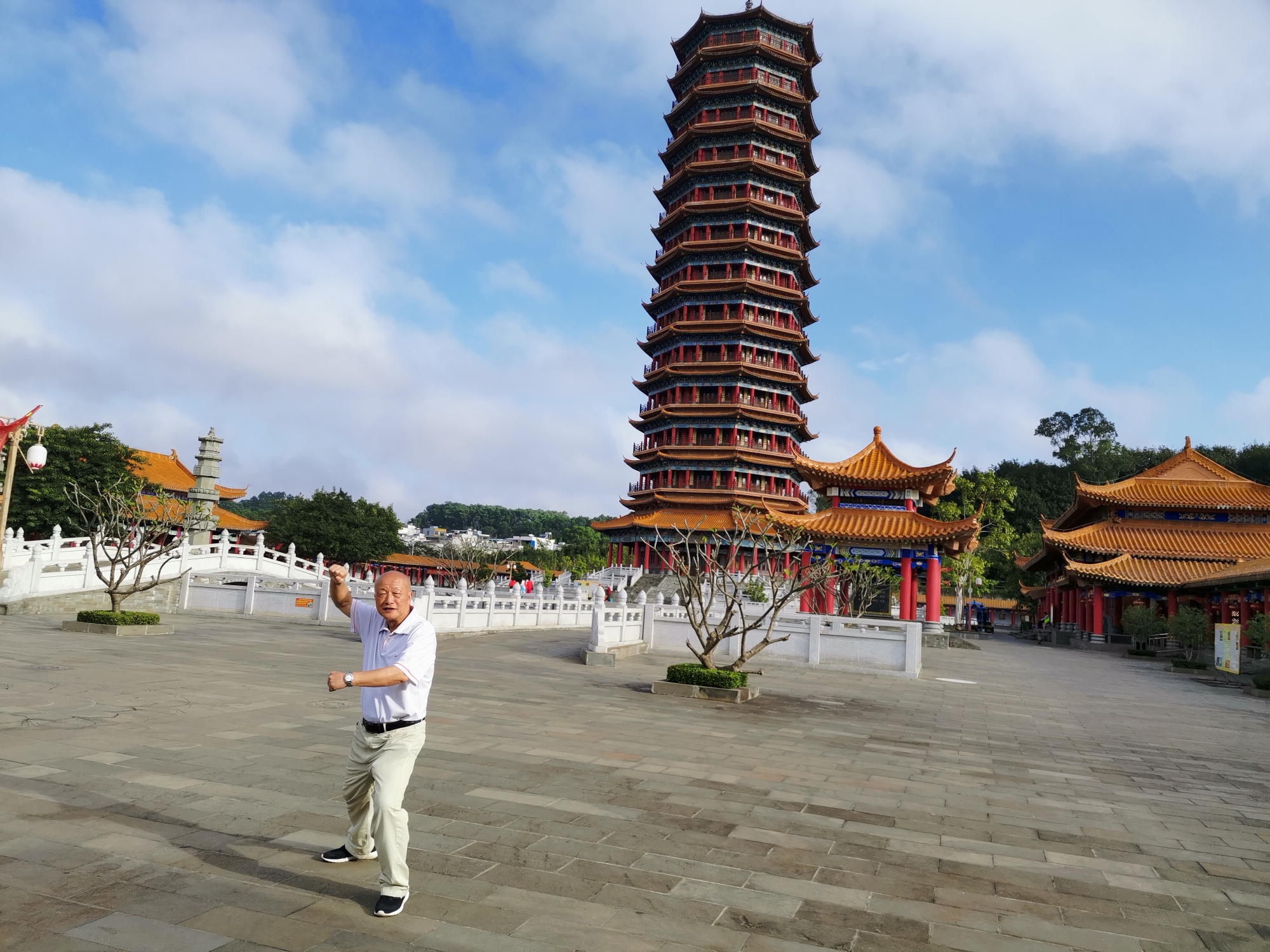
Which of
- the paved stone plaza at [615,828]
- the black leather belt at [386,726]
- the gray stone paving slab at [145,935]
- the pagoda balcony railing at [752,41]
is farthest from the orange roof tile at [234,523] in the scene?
the gray stone paving slab at [145,935]

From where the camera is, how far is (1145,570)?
115 feet

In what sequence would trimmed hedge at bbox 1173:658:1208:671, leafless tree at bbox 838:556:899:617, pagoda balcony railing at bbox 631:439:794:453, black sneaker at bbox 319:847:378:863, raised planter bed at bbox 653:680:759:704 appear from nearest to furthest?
black sneaker at bbox 319:847:378:863 < raised planter bed at bbox 653:680:759:704 < trimmed hedge at bbox 1173:658:1208:671 < leafless tree at bbox 838:556:899:617 < pagoda balcony railing at bbox 631:439:794:453

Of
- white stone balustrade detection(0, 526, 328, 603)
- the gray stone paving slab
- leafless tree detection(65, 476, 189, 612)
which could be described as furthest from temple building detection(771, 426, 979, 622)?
the gray stone paving slab

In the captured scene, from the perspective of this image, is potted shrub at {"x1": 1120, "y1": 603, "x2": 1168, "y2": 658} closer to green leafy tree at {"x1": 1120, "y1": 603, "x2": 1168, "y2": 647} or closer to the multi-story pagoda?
green leafy tree at {"x1": 1120, "y1": 603, "x2": 1168, "y2": 647}

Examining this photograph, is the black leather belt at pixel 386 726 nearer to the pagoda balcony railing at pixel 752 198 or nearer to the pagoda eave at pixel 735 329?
the pagoda eave at pixel 735 329

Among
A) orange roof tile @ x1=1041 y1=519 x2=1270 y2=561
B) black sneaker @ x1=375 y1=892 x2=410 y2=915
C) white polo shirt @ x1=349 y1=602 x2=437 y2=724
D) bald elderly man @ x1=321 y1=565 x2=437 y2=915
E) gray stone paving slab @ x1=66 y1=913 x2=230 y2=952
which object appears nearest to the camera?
gray stone paving slab @ x1=66 y1=913 x2=230 y2=952

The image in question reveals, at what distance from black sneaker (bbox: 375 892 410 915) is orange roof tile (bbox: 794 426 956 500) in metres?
28.5

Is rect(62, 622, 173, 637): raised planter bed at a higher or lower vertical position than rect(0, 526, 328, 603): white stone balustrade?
lower

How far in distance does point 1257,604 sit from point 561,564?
4787cm

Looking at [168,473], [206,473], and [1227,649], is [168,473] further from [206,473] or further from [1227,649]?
[1227,649]

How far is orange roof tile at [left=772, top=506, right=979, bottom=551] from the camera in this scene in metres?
28.3

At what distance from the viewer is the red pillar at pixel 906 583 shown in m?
29.4

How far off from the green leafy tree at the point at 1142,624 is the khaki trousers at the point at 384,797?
34316mm

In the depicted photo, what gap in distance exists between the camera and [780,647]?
20578mm
